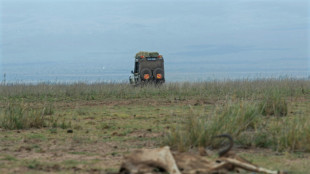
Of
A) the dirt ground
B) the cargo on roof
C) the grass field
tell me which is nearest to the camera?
the dirt ground

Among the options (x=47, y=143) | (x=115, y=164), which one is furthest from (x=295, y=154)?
(x=47, y=143)

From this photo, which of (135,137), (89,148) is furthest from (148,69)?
(89,148)

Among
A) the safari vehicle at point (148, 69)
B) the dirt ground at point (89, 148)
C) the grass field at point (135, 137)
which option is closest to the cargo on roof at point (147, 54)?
the safari vehicle at point (148, 69)

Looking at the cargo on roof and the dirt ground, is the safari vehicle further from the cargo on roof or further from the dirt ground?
the dirt ground

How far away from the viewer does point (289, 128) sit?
28.2 feet

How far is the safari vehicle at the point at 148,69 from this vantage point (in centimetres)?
3069

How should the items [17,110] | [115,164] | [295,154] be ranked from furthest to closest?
[17,110] → [295,154] → [115,164]

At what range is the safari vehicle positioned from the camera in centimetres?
3069

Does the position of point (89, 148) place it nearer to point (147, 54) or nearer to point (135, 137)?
point (135, 137)

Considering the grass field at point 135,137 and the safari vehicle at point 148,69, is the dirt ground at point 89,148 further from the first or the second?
the safari vehicle at point 148,69

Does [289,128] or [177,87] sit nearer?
[289,128]

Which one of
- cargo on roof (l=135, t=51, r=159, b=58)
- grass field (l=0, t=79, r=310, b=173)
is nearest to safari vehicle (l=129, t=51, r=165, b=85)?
cargo on roof (l=135, t=51, r=159, b=58)

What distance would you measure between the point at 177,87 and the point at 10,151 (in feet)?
66.2

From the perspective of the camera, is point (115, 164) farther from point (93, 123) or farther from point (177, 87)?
point (177, 87)
